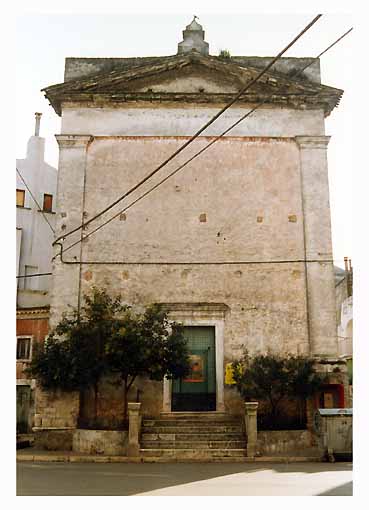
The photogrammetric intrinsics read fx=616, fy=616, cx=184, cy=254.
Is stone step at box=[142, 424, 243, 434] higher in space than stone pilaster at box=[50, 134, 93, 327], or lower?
lower

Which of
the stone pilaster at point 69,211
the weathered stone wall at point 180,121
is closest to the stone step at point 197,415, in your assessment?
the stone pilaster at point 69,211

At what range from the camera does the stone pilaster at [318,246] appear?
476 inches

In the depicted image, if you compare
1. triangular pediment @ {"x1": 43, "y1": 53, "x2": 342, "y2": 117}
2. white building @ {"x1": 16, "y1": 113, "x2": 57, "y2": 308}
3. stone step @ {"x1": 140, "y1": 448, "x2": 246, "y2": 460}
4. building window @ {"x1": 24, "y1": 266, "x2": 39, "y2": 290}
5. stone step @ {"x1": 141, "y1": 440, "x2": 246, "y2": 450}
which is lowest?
stone step @ {"x1": 140, "y1": 448, "x2": 246, "y2": 460}

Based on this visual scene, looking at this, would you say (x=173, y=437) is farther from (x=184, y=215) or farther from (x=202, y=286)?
(x=184, y=215)

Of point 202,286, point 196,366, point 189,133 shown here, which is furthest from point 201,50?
point 196,366

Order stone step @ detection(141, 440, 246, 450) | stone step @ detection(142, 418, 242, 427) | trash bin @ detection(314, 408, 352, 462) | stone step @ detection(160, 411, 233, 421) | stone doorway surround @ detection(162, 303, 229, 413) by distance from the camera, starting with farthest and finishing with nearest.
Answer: stone doorway surround @ detection(162, 303, 229, 413)
stone step @ detection(160, 411, 233, 421)
stone step @ detection(142, 418, 242, 427)
stone step @ detection(141, 440, 246, 450)
trash bin @ detection(314, 408, 352, 462)

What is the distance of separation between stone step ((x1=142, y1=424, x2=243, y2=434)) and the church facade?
0.64m

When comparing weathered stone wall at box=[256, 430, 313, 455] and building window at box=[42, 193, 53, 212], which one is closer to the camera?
weathered stone wall at box=[256, 430, 313, 455]

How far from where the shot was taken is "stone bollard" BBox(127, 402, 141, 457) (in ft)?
32.9

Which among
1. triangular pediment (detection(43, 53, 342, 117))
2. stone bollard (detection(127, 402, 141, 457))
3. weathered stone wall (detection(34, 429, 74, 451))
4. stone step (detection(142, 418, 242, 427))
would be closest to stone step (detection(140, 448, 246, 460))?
stone bollard (detection(127, 402, 141, 457))

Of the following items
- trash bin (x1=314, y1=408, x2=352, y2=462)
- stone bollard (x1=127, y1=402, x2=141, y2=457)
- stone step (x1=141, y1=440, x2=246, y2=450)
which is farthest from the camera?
stone step (x1=141, y1=440, x2=246, y2=450)

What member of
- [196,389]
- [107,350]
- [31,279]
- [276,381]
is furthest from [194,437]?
[31,279]

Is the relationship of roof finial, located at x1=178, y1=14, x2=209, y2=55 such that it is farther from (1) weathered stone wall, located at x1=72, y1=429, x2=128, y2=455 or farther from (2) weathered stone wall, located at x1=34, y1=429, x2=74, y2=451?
(2) weathered stone wall, located at x1=34, y1=429, x2=74, y2=451

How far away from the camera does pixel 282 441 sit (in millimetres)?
10242
